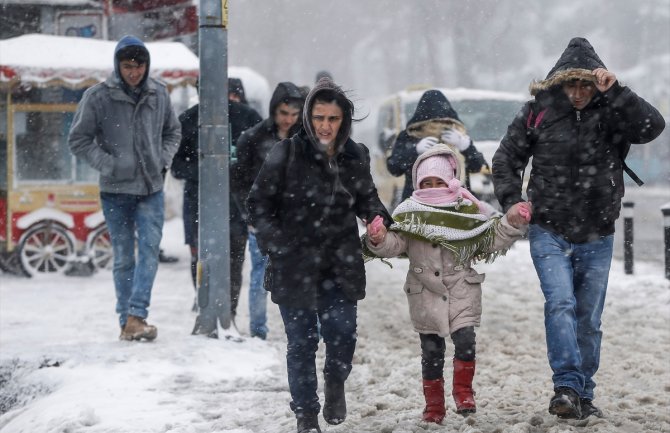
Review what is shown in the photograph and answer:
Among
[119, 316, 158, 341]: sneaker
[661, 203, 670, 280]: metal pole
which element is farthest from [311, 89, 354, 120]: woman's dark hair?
[661, 203, 670, 280]: metal pole

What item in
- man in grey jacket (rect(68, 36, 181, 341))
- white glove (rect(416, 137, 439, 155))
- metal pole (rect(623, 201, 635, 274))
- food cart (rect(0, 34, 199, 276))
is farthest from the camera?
food cart (rect(0, 34, 199, 276))

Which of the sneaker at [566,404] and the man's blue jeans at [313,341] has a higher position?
the man's blue jeans at [313,341]

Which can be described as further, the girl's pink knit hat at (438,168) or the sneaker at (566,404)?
the girl's pink knit hat at (438,168)

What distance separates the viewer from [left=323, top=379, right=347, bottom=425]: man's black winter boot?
188 inches

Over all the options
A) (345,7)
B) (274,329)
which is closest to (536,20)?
(345,7)

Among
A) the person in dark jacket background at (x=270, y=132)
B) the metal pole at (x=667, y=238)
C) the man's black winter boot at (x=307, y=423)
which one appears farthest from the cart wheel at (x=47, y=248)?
the man's black winter boot at (x=307, y=423)

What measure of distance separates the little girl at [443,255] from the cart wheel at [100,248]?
7.96 m

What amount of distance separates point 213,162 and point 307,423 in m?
3.10

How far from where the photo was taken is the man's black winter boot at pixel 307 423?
461 centimetres

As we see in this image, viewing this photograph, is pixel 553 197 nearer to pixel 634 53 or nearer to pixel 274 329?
pixel 274 329

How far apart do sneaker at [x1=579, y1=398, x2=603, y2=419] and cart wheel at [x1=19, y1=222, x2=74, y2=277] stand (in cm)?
837

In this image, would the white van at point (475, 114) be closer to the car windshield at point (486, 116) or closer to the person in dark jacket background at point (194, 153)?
the car windshield at point (486, 116)

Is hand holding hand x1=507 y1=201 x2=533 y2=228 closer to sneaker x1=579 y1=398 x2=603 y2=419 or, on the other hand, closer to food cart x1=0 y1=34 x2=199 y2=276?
sneaker x1=579 y1=398 x2=603 y2=419

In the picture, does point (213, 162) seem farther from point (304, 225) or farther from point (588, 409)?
point (588, 409)
